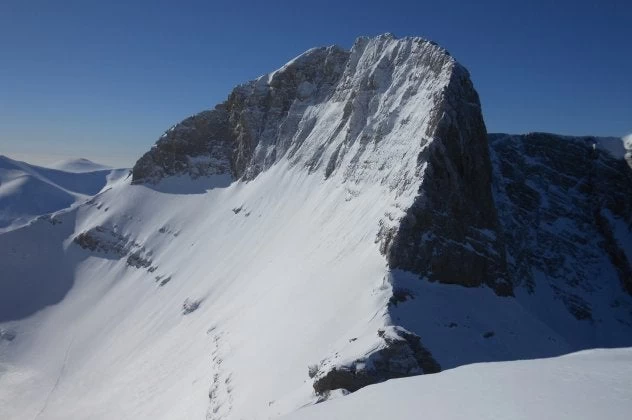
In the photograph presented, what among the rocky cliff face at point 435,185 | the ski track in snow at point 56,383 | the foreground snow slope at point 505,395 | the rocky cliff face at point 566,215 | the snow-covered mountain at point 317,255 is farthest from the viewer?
the ski track in snow at point 56,383

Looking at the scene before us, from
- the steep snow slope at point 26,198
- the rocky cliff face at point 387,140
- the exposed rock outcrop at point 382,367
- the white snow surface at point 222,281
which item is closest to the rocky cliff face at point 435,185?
the exposed rock outcrop at point 382,367

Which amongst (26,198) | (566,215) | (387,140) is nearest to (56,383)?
(387,140)

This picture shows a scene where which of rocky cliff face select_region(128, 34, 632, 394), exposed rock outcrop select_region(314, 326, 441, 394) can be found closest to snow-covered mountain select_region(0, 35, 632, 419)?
exposed rock outcrop select_region(314, 326, 441, 394)

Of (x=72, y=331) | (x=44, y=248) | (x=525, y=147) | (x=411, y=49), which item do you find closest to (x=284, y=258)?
(x=411, y=49)

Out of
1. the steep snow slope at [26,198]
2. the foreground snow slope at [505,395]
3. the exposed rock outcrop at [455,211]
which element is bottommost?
the foreground snow slope at [505,395]

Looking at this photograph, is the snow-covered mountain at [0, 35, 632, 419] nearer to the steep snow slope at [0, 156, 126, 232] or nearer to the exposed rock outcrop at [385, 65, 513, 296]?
the exposed rock outcrop at [385, 65, 513, 296]

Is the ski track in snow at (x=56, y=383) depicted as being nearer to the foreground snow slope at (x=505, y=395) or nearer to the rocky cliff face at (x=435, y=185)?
the rocky cliff face at (x=435, y=185)
